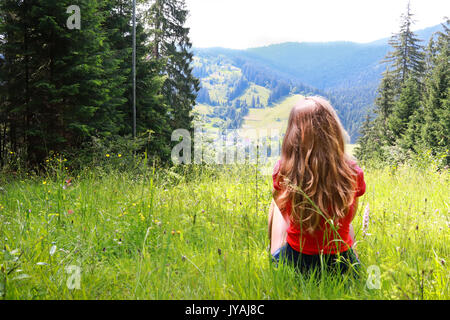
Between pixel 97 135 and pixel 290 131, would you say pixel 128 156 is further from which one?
pixel 290 131

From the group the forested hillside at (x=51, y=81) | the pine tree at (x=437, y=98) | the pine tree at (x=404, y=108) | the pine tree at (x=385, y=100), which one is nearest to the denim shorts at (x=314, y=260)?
the forested hillside at (x=51, y=81)

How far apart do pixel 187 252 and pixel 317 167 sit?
3.30ft

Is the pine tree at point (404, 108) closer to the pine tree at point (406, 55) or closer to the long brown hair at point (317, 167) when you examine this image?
the pine tree at point (406, 55)

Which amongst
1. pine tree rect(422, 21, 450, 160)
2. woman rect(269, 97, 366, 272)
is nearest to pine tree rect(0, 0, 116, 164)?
woman rect(269, 97, 366, 272)

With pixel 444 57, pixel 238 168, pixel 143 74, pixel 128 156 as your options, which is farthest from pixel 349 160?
pixel 444 57

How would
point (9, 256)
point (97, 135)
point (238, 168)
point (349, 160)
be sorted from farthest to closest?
1. point (97, 135)
2. point (238, 168)
3. point (349, 160)
4. point (9, 256)

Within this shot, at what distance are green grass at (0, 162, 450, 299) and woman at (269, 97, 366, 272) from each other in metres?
0.16

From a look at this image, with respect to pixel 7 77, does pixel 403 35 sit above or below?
above

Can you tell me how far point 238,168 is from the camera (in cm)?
528

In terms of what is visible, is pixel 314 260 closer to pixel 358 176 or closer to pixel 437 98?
pixel 358 176

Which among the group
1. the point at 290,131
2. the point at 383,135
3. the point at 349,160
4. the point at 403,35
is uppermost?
the point at 403,35
